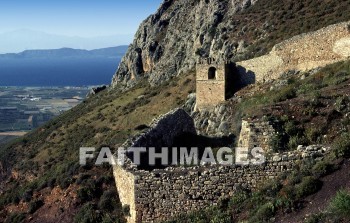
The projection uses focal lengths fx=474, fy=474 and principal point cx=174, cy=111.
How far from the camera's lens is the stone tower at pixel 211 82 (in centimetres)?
3316

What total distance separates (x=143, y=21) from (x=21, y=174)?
60.1m

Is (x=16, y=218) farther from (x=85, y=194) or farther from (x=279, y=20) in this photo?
(x=279, y=20)

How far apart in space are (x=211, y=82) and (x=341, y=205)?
86.8ft

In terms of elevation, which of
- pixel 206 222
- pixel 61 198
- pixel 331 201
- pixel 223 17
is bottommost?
pixel 61 198

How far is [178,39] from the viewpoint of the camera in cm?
8400

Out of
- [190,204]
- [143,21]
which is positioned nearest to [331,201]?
[190,204]

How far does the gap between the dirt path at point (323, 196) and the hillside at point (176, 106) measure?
253 millimetres

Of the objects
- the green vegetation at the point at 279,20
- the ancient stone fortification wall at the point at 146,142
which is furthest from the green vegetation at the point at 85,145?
the green vegetation at the point at 279,20

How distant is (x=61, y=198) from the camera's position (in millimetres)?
17172

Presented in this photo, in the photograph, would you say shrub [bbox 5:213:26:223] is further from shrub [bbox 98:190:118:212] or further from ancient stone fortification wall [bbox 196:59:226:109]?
ancient stone fortification wall [bbox 196:59:226:109]

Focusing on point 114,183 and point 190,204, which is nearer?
point 190,204

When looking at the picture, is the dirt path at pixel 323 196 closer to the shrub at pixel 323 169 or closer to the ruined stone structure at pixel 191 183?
the shrub at pixel 323 169

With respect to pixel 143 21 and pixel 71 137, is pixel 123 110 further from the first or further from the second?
pixel 143 21

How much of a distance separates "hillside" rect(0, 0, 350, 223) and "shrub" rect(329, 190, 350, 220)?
1.23 metres
